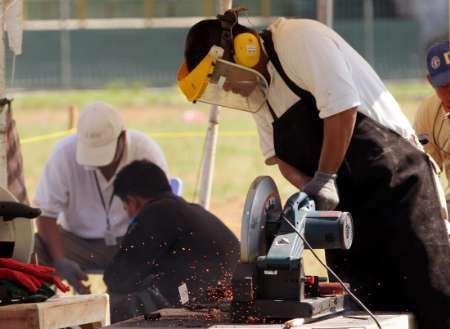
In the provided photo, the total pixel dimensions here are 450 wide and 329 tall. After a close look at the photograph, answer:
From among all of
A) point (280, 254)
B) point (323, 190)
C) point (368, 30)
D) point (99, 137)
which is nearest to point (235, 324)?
point (280, 254)

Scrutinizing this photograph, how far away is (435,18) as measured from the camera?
2678 cm

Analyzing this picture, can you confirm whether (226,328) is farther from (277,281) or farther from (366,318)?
(366,318)

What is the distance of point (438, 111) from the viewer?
21.3ft

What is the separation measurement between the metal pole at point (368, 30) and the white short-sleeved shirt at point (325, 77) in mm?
21452

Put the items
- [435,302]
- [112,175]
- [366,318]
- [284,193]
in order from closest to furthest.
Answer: [366,318] < [435,302] < [112,175] < [284,193]

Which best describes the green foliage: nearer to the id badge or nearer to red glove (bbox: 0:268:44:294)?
the id badge

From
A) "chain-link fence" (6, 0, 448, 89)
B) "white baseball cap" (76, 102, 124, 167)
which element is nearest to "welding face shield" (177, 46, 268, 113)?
"white baseball cap" (76, 102, 124, 167)

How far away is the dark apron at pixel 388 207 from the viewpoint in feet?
13.9

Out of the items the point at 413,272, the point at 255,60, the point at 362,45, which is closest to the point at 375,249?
the point at 413,272

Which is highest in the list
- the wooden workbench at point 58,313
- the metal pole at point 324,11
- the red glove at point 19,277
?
the metal pole at point 324,11

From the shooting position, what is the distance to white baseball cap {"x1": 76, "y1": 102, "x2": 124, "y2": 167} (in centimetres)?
693

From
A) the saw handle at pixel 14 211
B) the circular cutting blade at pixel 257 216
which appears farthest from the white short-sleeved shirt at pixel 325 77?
the saw handle at pixel 14 211

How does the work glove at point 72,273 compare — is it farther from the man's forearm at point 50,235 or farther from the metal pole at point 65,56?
the metal pole at point 65,56

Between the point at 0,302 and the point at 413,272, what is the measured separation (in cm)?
145
